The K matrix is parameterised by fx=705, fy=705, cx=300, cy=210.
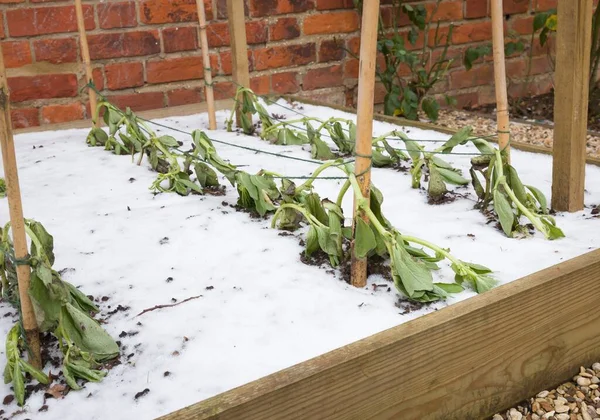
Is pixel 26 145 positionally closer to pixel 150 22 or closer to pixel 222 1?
pixel 150 22

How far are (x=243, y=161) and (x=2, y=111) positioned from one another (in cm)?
108

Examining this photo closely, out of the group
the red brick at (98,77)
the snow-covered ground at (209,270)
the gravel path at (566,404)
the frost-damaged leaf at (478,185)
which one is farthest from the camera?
the red brick at (98,77)

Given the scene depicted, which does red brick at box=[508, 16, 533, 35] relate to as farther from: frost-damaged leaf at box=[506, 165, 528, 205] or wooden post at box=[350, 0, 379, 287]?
wooden post at box=[350, 0, 379, 287]

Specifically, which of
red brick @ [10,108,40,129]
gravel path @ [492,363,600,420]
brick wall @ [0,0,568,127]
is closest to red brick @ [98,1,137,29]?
brick wall @ [0,0,568,127]

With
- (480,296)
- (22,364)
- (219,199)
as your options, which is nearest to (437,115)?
(219,199)

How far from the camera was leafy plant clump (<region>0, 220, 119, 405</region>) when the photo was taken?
0.90 meters

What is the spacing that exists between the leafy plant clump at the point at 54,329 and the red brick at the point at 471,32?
96.6 inches

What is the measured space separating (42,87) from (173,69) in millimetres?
452

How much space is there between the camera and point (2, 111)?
0.83 meters

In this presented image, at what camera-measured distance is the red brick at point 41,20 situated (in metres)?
2.24

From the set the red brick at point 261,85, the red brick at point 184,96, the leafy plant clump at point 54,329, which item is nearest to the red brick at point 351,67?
the red brick at point 261,85

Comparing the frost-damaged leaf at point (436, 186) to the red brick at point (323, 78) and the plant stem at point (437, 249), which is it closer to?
the plant stem at point (437, 249)

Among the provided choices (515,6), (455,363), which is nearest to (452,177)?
(455,363)

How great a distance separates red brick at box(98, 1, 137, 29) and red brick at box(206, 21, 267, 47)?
0.28m
